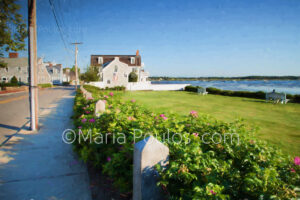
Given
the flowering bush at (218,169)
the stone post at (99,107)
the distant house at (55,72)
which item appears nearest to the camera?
the flowering bush at (218,169)

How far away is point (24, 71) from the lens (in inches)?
2012

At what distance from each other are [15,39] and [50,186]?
21358 mm

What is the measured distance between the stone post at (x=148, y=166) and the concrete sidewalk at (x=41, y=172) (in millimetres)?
1570

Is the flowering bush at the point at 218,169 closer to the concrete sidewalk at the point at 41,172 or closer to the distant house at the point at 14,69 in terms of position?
the concrete sidewalk at the point at 41,172

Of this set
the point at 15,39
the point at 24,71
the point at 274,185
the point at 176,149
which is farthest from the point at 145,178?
the point at 24,71

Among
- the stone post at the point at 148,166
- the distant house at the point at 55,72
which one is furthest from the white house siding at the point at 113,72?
the distant house at the point at 55,72

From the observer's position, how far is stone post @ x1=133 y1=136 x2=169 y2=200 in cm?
167

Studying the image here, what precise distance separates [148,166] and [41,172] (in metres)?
3.10

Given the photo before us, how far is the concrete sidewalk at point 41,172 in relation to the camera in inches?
114

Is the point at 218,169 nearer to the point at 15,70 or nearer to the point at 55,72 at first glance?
the point at 15,70

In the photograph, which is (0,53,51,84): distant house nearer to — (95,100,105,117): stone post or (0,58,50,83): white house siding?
(0,58,50,83): white house siding

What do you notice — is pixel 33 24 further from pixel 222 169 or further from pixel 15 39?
pixel 15 39

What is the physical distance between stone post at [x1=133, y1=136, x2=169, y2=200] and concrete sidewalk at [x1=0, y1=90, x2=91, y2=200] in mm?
1570

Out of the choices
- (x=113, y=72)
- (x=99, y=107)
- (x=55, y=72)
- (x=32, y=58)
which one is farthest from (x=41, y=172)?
(x=55, y=72)
